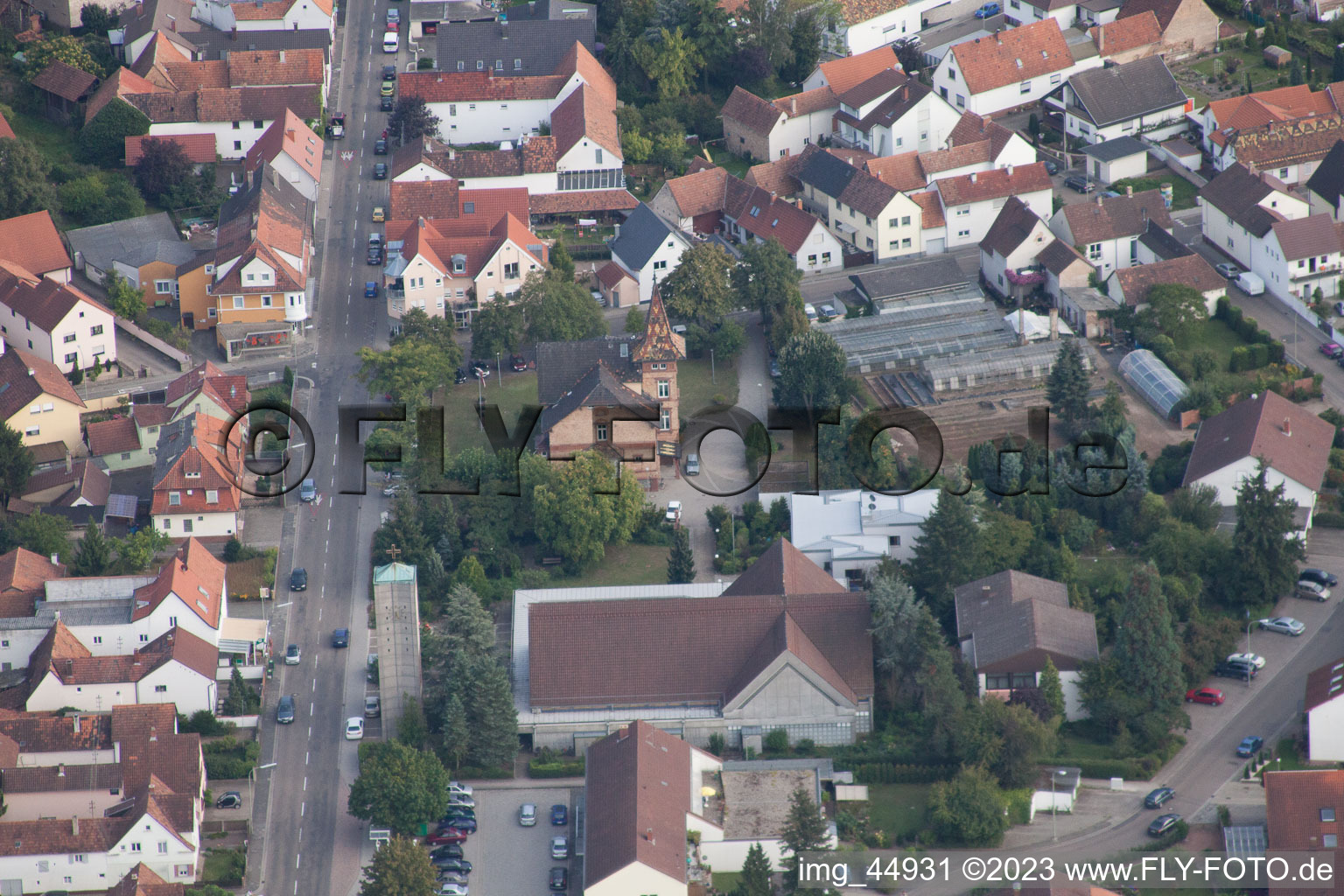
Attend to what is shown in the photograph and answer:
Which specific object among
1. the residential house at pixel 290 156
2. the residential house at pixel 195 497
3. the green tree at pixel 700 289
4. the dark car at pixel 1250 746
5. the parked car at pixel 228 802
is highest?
the residential house at pixel 290 156

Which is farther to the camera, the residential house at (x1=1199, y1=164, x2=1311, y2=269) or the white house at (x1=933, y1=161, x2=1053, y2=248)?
the white house at (x1=933, y1=161, x2=1053, y2=248)

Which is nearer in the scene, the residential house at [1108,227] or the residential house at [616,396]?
the residential house at [616,396]

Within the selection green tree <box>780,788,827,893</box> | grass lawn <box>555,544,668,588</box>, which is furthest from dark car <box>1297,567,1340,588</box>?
grass lawn <box>555,544,668,588</box>

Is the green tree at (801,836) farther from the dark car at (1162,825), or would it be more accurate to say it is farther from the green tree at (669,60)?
the green tree at (669,60)

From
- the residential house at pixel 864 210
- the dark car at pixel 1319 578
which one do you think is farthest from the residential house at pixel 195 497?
the dark car at pixel 1319 578

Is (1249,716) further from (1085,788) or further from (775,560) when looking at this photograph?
(775,560)

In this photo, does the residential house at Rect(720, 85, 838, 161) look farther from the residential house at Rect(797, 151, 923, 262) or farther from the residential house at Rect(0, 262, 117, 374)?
the residential house at Rect(0, 262, 117, 374)

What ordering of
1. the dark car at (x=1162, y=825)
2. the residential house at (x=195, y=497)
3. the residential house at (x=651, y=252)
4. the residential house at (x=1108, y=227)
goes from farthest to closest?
the residential house at (x=1108, y=227), the residential house at (x=651, y=252), the residential house at (x=195, y=497), the dark car at (x=1162, y=825)
